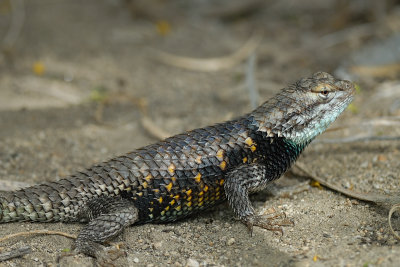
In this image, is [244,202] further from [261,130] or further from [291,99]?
[291,99]

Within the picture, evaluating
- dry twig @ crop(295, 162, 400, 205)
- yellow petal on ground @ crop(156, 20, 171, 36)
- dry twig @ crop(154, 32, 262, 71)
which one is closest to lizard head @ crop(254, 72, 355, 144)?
dry twig @ crop(295, 162, 400, 205)

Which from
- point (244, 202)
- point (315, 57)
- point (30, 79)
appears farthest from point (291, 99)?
point (30, 79)

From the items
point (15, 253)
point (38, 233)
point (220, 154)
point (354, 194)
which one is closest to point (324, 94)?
point (354, 194)

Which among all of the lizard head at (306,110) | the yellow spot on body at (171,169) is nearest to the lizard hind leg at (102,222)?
the yellow spot on body at (171,169)

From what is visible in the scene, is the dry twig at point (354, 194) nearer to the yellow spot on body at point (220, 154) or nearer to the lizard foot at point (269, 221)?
the lizard foot at point (269, 221)

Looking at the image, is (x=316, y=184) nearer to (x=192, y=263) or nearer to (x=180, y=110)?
(x=192, y=263)

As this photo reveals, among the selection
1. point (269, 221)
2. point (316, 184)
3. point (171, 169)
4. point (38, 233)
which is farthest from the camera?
point (316, 184)

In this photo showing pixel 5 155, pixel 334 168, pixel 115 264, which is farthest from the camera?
pixel 5 155
